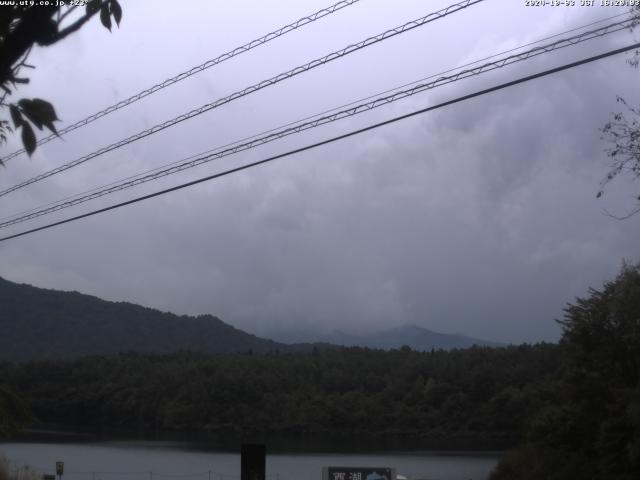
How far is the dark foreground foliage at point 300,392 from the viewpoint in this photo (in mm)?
60188

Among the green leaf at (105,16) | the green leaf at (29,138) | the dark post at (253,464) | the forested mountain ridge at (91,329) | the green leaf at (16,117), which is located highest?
the forested mountain ridge at (91,329)

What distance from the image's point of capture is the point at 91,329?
116562mm

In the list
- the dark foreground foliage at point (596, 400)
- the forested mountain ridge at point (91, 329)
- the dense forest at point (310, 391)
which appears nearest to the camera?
the dark foreground foliage at point (596, 400)

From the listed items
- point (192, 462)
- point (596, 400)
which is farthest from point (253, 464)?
point (192, 462)

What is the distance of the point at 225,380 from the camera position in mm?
70312

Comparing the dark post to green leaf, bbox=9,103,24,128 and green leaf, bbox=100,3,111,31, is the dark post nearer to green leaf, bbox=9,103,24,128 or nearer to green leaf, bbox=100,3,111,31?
green leaf, bbox=100,3,111,31

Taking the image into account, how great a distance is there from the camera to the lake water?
121 ft

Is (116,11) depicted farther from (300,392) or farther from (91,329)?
(91,329)

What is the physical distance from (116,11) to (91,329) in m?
117

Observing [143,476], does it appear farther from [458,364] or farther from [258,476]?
[458,364]

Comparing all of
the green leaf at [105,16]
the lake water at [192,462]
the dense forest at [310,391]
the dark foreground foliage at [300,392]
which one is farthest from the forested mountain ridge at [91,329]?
the green leaf at [105,16]

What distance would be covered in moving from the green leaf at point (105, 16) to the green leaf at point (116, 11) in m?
0.03

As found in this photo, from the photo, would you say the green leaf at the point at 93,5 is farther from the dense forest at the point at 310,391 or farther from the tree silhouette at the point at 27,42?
the dense forest at the point at 310,391

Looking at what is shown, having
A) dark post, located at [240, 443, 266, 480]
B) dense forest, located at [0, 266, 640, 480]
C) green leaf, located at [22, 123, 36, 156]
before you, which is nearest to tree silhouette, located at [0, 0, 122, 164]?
green leaf, located at [22, 123, 36, 156]
